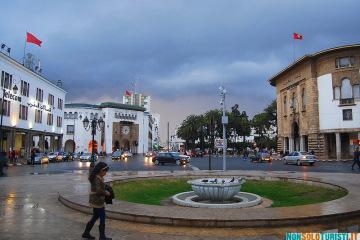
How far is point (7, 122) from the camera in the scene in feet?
145

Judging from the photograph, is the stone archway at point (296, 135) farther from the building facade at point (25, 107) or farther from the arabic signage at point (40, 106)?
the arabic signage at point (40, 106)

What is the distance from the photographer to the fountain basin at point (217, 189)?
496 inches

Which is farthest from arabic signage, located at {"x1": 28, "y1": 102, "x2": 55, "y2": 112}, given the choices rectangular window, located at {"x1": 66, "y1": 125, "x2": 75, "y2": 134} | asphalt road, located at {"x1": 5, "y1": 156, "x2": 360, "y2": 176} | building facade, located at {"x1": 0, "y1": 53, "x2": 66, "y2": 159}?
rectangular window, located at {"x1": 66, "y1": 125, "x2": 75, "y2": 134}

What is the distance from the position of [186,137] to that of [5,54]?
239 ft

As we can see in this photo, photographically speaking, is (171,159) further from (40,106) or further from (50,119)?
(50,119)

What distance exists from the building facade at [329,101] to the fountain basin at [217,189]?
4386cm

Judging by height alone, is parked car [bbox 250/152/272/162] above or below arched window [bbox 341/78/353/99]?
below

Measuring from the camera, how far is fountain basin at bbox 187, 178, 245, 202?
496 inches

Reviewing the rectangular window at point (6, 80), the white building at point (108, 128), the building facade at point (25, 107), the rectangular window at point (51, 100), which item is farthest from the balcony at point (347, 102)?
the white building at point (108, 128)

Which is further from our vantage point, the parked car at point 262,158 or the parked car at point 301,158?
the parked car at point 262,158

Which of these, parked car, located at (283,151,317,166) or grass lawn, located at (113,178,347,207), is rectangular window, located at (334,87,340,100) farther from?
grass lawn, located at (113,178,347,207)

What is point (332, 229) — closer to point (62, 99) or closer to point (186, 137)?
point (62, 99)

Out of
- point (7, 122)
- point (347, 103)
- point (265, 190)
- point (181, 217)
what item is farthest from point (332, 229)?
point (347, 103)

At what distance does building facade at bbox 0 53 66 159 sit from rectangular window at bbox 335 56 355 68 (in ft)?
137
